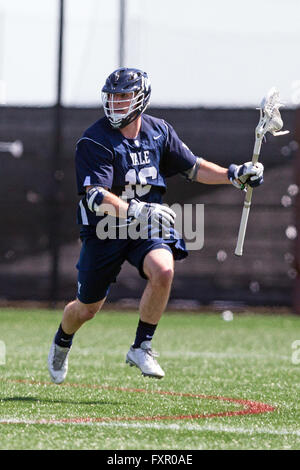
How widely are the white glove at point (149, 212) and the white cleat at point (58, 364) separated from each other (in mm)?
939

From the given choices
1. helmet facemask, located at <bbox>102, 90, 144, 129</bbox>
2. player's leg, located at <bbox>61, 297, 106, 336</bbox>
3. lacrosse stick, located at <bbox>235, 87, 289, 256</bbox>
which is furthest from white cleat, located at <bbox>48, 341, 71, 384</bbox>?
helmet facemask, located at <bbox>102, 90, 144, 129</bbox>

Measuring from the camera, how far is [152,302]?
5418 mm

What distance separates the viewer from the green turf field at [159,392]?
4.07 meters

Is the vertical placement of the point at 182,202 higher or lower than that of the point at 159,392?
lower

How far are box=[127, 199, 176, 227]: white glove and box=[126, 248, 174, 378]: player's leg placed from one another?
0.18 m

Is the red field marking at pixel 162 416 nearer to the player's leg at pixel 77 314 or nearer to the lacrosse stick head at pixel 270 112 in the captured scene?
the player's leg at pixel 77 314

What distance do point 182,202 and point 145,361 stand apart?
6332 millimetres

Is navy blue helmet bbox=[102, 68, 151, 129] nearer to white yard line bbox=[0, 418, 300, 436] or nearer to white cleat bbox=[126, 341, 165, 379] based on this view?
white cleat bbox=[126, 341, 165, 379]

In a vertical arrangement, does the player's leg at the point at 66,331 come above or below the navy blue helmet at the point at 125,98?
below

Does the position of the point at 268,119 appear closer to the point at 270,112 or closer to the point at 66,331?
the point at 270,112

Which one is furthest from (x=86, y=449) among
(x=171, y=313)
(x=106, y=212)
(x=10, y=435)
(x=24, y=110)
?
(x=24, y=110)

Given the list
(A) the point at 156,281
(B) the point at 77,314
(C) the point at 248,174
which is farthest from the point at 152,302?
(C) the point at 248,174

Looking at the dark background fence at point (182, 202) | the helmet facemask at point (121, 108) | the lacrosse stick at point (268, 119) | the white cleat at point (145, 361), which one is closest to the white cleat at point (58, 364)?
the white cleat at point (145, 361)

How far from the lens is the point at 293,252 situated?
37.3 ft
